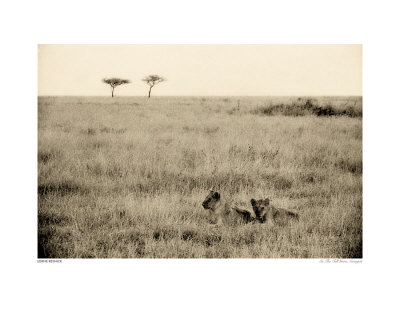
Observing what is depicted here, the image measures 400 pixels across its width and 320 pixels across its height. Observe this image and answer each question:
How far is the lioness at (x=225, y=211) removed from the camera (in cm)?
582

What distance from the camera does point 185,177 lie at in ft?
23.1

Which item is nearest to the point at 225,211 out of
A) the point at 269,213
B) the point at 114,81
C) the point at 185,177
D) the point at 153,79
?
the point at 269,213

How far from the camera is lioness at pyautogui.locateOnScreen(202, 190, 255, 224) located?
5.82 metres

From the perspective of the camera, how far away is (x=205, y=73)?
7074 mm

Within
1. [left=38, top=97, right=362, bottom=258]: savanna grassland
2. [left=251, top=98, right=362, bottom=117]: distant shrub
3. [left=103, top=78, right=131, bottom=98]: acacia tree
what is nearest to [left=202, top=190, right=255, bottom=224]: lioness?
[left=38, top=97, right=362, bottom=258]: savanna grassland

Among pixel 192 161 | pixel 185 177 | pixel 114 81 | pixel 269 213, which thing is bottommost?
pixel 269 213

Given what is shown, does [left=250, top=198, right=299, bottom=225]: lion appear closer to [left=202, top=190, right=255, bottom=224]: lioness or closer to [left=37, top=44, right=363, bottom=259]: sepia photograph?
[left=37, top=44, right=363, bottom=259]: sepia photograph

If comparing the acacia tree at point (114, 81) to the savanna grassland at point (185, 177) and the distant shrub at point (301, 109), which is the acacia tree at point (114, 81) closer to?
the savanna grassland at point (185, 177)

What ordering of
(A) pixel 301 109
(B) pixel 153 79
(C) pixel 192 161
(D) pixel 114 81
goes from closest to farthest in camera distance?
1. (B) pixel 153 79
2. (D) pixel 114 81
3. (C) pixel 192 161
4. (A) pixel 301 109

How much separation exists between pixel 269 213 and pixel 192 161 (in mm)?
2213

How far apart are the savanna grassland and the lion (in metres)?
0.10

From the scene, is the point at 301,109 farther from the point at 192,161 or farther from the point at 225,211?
the point at 225,211

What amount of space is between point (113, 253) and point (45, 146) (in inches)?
94.9
